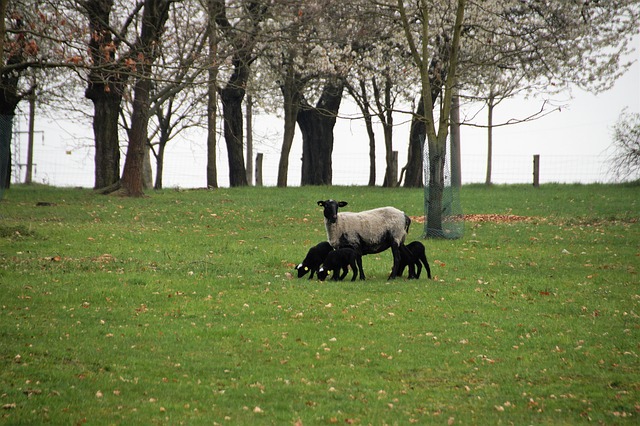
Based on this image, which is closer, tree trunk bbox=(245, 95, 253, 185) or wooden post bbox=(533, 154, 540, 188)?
wooden post bbox=(533, 154, 540, 188)

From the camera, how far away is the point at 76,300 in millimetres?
13469

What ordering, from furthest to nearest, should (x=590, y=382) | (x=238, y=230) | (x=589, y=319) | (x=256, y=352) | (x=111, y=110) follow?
(x=111, y=110)
(x=238, y=230)
(x=589, y=319)
(x=256, y=352)
(x=590, y=382)

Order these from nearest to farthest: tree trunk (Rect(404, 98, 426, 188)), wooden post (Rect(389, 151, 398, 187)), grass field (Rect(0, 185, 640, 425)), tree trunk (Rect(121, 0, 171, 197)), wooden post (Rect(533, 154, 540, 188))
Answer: grass field (Rect(0, 185, 640, 425)), tree trunk (Rect(121, 0, 171, 197)), tree trunk (Rect(404, 98, 426, 188)), wooden post (Rect(533, 154, 540, 188)), wooden post (Rect(389, 151, 398, 187))

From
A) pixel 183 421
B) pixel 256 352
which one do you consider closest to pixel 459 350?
pixel 256 352

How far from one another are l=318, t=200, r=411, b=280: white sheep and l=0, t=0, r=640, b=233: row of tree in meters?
7.29

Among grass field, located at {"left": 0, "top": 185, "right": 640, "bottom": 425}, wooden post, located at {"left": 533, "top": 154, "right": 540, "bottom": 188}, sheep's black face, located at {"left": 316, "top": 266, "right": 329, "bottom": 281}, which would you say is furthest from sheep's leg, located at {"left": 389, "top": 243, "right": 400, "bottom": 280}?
wooden post, located at {"left": 533, "top": 154, "right": 540, "bottom": 188}

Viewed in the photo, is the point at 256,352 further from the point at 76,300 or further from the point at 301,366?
the point at 76,300

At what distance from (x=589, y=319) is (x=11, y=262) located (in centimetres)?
1097

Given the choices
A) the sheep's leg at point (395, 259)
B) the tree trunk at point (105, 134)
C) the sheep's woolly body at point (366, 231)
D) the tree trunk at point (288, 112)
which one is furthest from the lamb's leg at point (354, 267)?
the tree trunk at point (288, 112)

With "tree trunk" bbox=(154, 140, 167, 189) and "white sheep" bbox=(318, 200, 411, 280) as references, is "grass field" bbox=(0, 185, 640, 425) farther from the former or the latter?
"tree trunk" bbox=(154, 140, 167, 189)

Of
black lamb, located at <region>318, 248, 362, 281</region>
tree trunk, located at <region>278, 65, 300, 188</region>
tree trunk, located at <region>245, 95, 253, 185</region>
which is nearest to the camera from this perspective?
black lamb, located at <region>318, 248, 362, 281</region>

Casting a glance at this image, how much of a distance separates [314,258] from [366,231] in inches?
44.0

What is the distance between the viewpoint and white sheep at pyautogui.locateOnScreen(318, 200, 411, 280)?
1603cm

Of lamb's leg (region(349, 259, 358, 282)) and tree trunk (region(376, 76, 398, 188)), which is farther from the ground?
tree trunk (region(376, 76, 398, 188))
